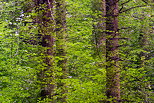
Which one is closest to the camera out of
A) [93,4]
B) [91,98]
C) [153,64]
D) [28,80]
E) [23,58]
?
[91,98]

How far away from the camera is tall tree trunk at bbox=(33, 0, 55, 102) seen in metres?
7.28

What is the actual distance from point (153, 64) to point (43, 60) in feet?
25.0

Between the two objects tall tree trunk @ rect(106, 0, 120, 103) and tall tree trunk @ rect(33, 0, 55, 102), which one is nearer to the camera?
tall tree trunk @ rect(106, 0, 120, 103)

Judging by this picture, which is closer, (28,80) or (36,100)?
(36,100)

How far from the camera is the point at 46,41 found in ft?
24.5

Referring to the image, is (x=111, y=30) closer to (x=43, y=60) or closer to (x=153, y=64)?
(x=43, y=60)

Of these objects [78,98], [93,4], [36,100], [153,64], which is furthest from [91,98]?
[93,4]

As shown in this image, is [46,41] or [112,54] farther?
[46,41]

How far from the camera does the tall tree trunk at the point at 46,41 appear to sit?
7280 mm

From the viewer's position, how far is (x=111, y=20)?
22.1 ft

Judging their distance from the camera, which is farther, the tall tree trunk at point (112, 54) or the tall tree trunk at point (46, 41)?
the tall tree trunk at point (46, 41)

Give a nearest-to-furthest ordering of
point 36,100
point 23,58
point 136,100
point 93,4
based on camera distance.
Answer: point 136,100 → point 36,100 → point 23,58 → point 93,4

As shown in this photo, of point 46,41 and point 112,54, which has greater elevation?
point 46,41

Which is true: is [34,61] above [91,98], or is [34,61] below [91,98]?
above
